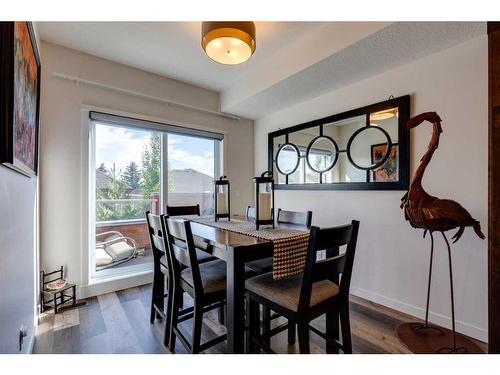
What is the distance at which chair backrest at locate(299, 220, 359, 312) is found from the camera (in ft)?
3.87

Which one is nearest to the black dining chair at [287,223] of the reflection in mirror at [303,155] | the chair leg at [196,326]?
the chair leg at [196,326]

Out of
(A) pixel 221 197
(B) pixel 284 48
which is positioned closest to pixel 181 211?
(A) pixel 221 197

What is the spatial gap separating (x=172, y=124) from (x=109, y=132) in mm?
706

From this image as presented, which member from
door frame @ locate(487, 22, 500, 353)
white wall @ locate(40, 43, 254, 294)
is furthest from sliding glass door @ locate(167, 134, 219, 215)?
door frame @ locate(487, 22, 500, 353)

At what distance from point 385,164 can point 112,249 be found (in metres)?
3.05

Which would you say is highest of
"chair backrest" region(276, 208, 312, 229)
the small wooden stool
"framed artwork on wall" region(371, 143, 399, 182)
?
"framed artwork on wall" region(371, 143, 399, 182)

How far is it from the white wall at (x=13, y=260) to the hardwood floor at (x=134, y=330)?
0.28m

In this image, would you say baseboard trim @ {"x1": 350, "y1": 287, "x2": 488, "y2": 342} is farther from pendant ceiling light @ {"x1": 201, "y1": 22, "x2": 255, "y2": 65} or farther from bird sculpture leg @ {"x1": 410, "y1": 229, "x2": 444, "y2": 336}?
pendant ceiling light @ {"x1": 201, "y1": 22, "x2": 255, "y2": 65}

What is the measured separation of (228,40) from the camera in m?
1.66

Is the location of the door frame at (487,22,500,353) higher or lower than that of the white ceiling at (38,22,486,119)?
lower

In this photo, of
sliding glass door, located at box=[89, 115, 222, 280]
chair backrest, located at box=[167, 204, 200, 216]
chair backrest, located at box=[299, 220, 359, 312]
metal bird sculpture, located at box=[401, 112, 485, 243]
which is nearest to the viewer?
chair backrest, located at box=[299, 220, 359, 312]

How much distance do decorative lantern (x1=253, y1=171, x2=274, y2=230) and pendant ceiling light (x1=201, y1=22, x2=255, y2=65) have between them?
0.88m
